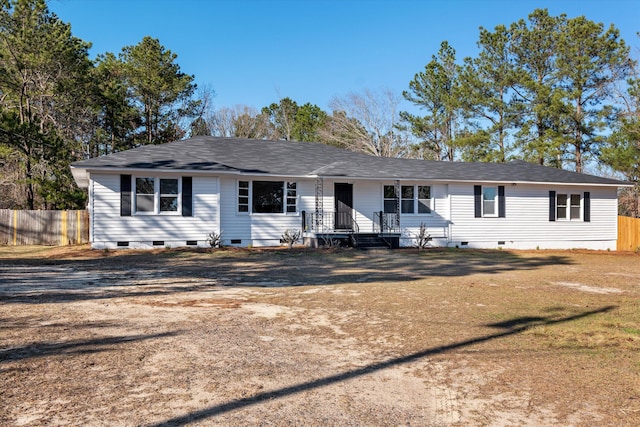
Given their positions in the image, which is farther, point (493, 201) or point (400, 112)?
point (400, 112)

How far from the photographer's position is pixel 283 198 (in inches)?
766

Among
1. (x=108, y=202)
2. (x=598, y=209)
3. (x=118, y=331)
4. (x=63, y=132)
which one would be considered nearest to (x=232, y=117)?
(x=63, y=132)

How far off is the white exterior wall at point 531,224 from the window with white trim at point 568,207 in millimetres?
246

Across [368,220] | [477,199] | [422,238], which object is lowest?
[422,238]

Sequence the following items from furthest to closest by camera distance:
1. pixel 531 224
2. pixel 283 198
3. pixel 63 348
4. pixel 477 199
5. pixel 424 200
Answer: pixel 531 224, pixel 477 199, pixel 424 200, pixel 283 198, pixel 63 348

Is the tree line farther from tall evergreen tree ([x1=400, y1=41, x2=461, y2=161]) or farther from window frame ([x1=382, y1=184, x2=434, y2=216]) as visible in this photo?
window frame ([x1=382, y1=184, x2=434, y2=216])

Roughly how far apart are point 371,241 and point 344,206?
80.2 inches

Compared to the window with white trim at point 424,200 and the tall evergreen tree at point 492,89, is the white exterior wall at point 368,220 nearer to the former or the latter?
the window with white trim at point 424,200

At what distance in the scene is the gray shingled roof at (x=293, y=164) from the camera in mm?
17641

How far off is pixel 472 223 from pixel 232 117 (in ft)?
100

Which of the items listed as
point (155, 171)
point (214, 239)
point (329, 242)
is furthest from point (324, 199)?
point (155, 171)

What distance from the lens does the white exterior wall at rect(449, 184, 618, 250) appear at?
68.6 ft

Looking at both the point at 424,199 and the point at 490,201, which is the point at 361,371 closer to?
the point at 424,199

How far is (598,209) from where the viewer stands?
22.7 m
